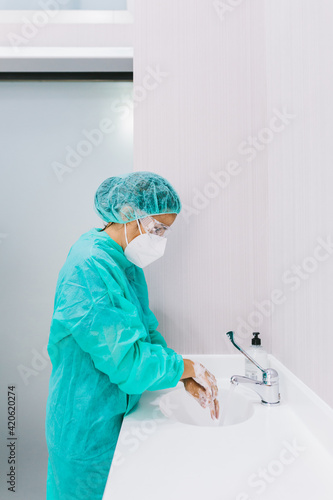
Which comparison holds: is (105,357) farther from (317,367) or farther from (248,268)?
(248,268)

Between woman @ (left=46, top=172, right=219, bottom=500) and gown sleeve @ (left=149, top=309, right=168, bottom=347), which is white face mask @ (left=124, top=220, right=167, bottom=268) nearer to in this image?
woman @ (left=46, top=172, right=219, bottom=500)

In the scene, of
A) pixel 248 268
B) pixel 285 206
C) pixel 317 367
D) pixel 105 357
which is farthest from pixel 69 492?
pixel 285 206

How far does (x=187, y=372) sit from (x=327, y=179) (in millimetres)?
580

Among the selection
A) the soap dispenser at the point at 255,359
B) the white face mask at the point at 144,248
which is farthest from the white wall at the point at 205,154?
the white face mask at the point at 144,248

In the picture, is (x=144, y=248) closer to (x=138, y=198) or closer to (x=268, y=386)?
(x=138, y=198)

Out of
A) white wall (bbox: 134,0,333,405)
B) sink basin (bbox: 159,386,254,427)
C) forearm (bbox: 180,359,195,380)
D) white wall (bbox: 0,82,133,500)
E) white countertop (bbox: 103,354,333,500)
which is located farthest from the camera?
white wall (bbox: 0,82,133,500)

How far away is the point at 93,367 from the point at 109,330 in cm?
15

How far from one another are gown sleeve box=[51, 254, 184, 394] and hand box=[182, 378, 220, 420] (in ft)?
0.42

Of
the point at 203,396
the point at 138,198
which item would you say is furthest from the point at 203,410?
the point at 138,198

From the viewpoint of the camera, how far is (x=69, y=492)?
3.04ft

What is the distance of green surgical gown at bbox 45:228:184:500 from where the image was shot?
857 mm

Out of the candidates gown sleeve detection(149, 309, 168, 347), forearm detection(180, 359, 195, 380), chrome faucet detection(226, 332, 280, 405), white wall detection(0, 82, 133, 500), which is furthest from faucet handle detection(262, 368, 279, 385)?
white wall detection(0, 82, 133, 500)

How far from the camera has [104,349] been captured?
2.80 feet

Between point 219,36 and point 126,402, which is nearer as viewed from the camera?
point 126,402
